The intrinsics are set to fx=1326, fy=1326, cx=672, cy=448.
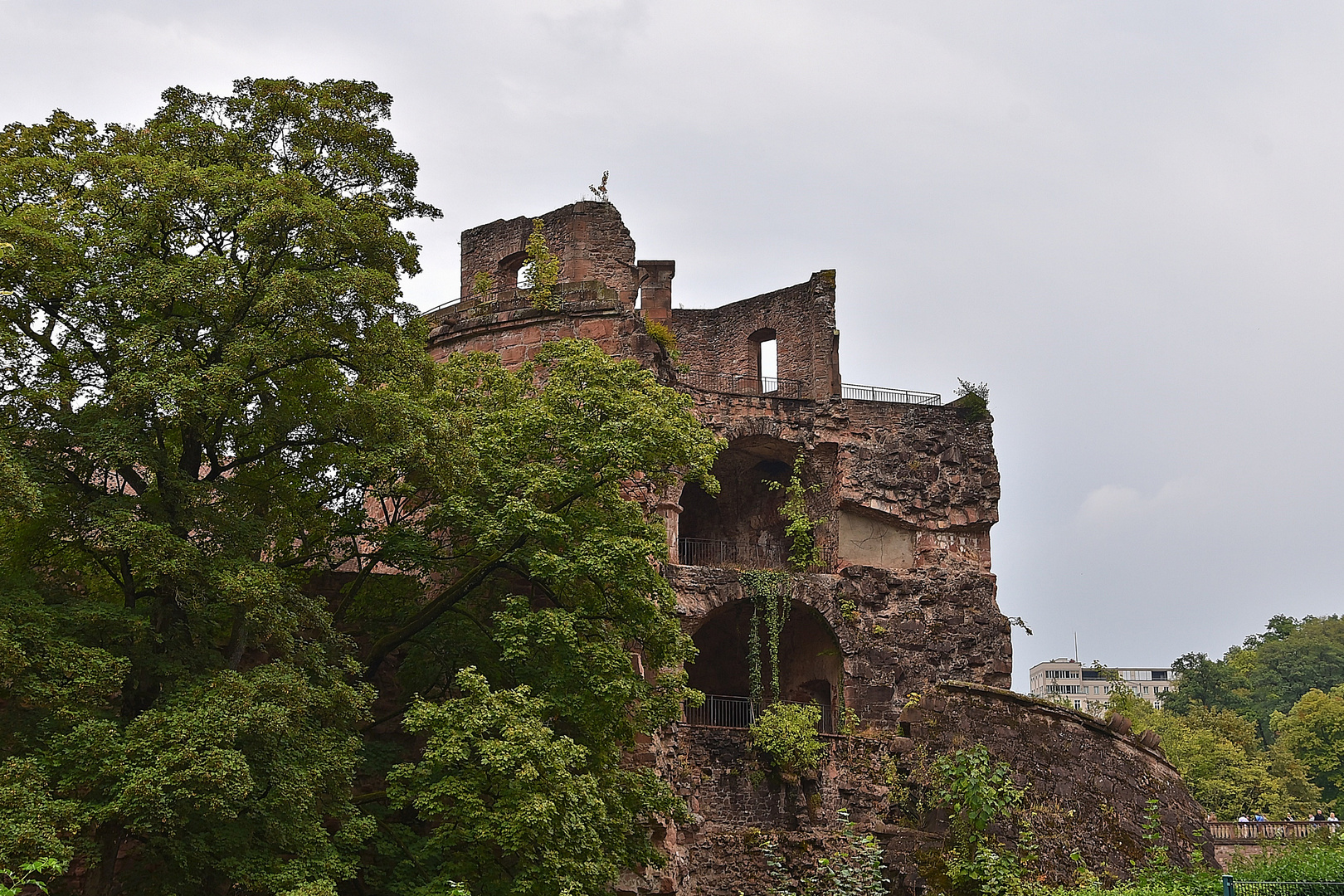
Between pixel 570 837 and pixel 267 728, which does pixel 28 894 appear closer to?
pixel 267 728

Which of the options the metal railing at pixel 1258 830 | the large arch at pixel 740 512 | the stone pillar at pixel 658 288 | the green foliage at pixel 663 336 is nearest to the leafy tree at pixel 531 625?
the green foliage at pixel 663 336

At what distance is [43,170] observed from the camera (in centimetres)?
1454

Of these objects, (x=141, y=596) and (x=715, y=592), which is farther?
(x=715, y=592)

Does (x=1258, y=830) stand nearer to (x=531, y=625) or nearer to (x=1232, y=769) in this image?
(x=1232, y=769)

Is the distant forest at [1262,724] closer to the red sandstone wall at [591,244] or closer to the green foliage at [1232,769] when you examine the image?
the green foliage at [1232,769]

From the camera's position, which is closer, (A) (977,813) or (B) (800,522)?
(A) (977,813)

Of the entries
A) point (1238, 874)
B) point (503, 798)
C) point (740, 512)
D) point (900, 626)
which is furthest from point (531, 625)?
point (740, 512)

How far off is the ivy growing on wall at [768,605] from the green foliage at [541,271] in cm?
620

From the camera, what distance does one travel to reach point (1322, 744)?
47.5 m

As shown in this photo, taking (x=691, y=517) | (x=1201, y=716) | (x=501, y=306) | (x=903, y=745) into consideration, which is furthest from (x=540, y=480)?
(x=1201, y=716)

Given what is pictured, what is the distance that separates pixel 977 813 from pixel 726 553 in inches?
350

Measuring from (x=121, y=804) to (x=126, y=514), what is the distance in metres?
2.88

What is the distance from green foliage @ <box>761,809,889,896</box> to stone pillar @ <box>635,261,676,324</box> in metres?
12.1

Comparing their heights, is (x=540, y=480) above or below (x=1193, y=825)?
above
